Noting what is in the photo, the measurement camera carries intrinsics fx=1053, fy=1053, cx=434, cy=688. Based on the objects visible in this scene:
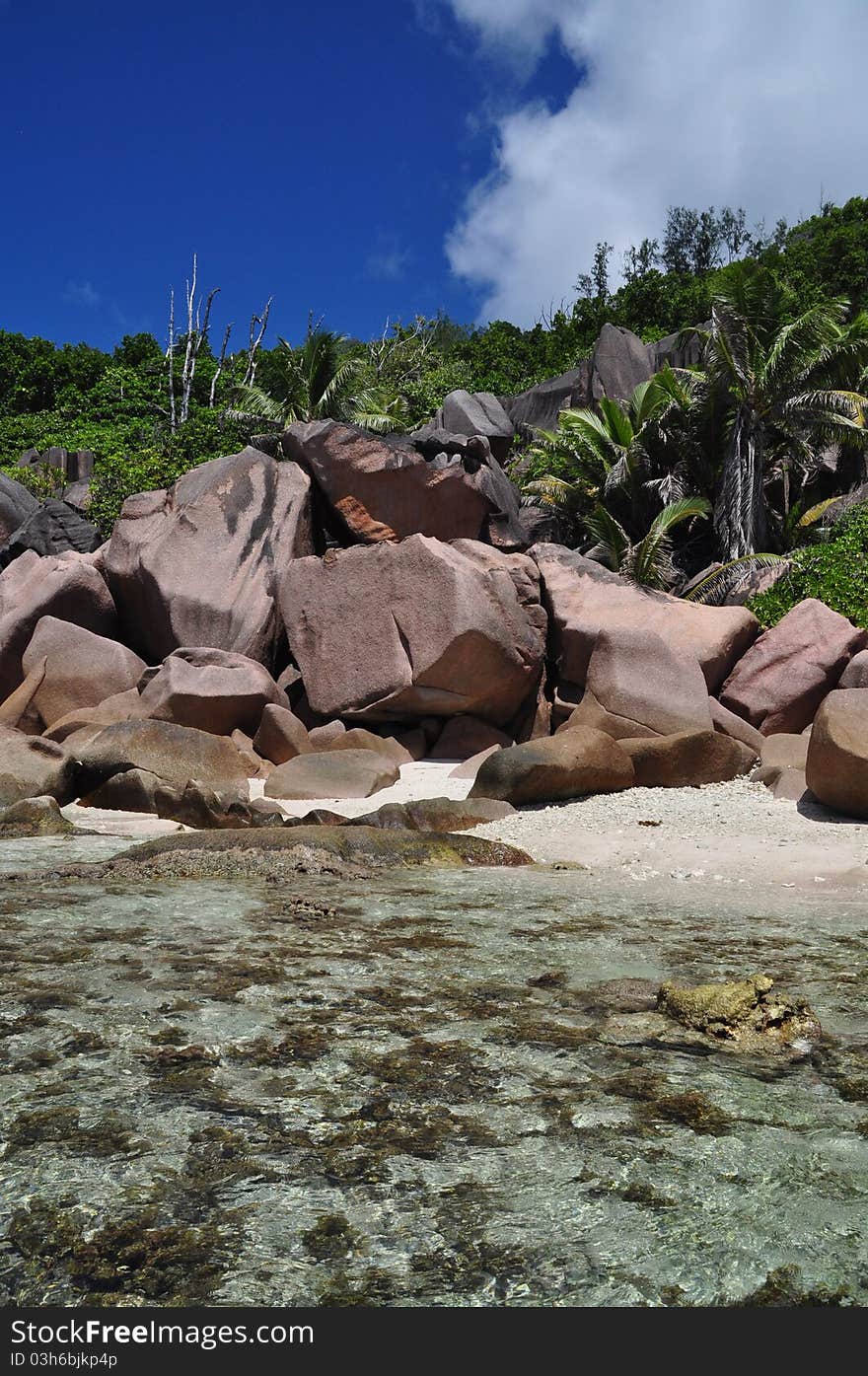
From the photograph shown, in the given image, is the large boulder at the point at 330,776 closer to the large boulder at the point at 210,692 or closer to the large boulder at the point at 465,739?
the large boulder at the point at 210,692

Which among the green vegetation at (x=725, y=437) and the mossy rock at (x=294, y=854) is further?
the green vegetation at (x=725, y=437)

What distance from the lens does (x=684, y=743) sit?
11.2m

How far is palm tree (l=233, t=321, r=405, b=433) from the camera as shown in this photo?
26844 millimetres

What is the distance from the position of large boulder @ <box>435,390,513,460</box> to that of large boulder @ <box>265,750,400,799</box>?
1774 centimetres

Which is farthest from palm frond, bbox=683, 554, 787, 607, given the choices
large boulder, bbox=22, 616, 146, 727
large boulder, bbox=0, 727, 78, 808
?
large boulder, bbox=0, 727, 78, 808

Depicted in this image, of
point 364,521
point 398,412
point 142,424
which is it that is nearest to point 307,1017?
point 364,521

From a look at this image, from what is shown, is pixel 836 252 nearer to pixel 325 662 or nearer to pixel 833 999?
pixel 325 662

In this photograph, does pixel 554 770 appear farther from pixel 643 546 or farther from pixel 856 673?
pixel 643 546

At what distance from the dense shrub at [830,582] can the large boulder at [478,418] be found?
12.8m

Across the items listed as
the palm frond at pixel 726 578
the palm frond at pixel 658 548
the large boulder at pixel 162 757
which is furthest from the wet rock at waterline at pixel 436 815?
the palm frond at pixel 658 548

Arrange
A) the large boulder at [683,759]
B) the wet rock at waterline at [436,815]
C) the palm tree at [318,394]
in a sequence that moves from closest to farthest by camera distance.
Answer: the wet rock at waterline at [436,815] < the large boulder at [683,759] < the palm tree at [318,394]

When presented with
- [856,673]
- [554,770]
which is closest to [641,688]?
[856,673]

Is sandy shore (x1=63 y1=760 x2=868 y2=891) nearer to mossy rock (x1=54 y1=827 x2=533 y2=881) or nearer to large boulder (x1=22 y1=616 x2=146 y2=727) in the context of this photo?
mossy rock (x1=54 y1=827 x2=533 y2=881)

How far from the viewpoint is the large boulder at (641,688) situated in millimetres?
12297
